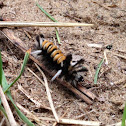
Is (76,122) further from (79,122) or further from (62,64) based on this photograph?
(62,64)

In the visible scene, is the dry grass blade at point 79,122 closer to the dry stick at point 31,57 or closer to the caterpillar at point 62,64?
the dry stick at point 31,57

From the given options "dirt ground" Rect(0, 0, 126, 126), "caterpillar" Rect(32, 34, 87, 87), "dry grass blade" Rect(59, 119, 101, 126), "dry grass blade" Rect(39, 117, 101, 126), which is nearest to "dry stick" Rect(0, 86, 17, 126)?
"dirt ground" Rect(0, 0, 126, 126)

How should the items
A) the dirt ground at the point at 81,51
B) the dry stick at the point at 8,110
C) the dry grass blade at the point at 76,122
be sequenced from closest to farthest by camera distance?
the dry stick at the point at 8,110 → the dry grass blade at the point at 76,122 → the dirt ground at the point at 81,51

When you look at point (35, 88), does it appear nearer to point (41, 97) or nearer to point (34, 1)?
point (41, 97)

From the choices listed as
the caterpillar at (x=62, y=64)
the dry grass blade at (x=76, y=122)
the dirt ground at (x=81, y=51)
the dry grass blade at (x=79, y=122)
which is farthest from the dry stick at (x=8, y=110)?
the caterpillar at (x=62, y=64)

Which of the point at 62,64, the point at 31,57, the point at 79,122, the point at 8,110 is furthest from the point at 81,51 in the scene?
the point at 8,110

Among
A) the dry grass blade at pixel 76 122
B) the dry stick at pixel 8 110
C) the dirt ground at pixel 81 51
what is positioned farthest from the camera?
the dirt ground at pixel 81 51

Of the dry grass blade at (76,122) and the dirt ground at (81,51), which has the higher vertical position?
the dirt ground at (81,51)
